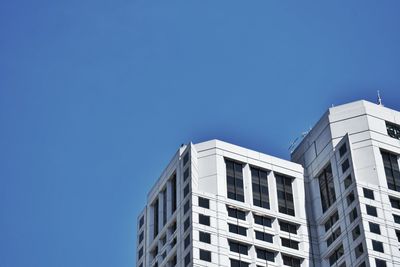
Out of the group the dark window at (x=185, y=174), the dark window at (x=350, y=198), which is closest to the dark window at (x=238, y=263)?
the dark window at (x=185, y=174)

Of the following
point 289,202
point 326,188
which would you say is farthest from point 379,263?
point 289,202

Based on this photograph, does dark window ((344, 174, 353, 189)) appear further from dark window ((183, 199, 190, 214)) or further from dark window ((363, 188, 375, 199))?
dark window ((183, 199, 190, 214))

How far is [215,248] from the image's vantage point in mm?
165000

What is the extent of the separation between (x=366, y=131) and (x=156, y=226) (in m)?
37.5

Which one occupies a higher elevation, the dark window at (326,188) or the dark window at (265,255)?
the dark window at (326,188)

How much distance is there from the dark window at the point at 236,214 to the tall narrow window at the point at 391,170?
22874 millimetres

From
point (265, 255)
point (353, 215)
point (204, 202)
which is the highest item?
point (204, 202)

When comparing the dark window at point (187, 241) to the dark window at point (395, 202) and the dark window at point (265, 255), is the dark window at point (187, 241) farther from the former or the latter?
the dark window at point (395, 202)

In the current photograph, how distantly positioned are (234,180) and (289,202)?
10.2m

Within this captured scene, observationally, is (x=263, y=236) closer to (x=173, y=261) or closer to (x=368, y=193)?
(x=173, y=261)

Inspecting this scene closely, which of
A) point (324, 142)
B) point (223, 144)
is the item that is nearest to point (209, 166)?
point (223, 144)

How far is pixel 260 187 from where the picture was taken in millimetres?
179875

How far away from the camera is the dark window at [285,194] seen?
179875 millimetres

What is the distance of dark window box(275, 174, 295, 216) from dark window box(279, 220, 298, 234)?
239 centimetres
